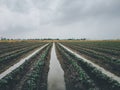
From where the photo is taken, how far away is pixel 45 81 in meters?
13.0

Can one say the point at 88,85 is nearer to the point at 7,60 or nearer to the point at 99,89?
the point at 99,89

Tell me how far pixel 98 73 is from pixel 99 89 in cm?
316

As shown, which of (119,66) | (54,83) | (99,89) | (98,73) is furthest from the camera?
(119,66)

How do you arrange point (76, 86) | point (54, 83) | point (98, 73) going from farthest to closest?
point (98, 73), point (54, 83), point (76, 86)

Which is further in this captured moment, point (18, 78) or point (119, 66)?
point (119, 66)

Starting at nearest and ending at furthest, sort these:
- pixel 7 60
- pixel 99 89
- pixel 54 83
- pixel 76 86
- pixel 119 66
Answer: pixel 99 89, pixel 76 86, pixel 54 83, pixel 119 66, pixel 7 60

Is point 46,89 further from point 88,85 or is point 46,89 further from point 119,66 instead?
point 119,66

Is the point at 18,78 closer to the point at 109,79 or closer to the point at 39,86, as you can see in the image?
the point at 39,86

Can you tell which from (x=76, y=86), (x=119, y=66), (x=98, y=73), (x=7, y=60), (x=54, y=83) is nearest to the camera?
(x=76, y=86)

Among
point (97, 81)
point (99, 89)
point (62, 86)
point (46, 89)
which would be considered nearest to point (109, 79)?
point (97, 81)

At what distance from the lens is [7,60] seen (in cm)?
2359

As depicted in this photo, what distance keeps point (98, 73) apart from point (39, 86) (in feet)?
15.6

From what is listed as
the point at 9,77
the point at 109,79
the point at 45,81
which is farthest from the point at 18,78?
the point at 109,79

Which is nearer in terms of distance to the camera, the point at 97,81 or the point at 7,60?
the point at 97,81
